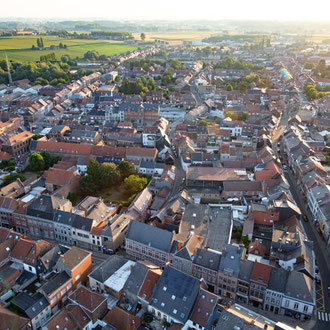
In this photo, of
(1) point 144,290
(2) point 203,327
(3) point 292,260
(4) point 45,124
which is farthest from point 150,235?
(4) point 45,124

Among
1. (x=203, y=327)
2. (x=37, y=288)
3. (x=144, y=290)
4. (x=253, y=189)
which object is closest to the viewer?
(x=203, y=327)

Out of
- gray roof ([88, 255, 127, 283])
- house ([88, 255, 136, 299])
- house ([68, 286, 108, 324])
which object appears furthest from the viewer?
gray roof ([88, 255, 127, 283])

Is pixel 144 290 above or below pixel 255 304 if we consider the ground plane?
above

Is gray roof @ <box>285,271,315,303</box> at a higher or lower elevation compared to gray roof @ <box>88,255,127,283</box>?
higher

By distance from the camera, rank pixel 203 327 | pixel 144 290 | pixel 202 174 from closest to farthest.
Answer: pixel 203 327 → pixel 144 290 → pixel 202 174

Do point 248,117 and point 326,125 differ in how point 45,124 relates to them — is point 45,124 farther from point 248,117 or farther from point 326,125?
point 326,125

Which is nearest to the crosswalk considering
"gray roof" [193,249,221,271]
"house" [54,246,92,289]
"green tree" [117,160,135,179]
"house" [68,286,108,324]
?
"gray roof" [193,249,221,271]

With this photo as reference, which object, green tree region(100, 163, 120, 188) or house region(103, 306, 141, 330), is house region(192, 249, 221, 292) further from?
green tree region(100, 163, 120, 188)

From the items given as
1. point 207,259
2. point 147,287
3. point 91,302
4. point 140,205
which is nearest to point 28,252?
point 91,302
